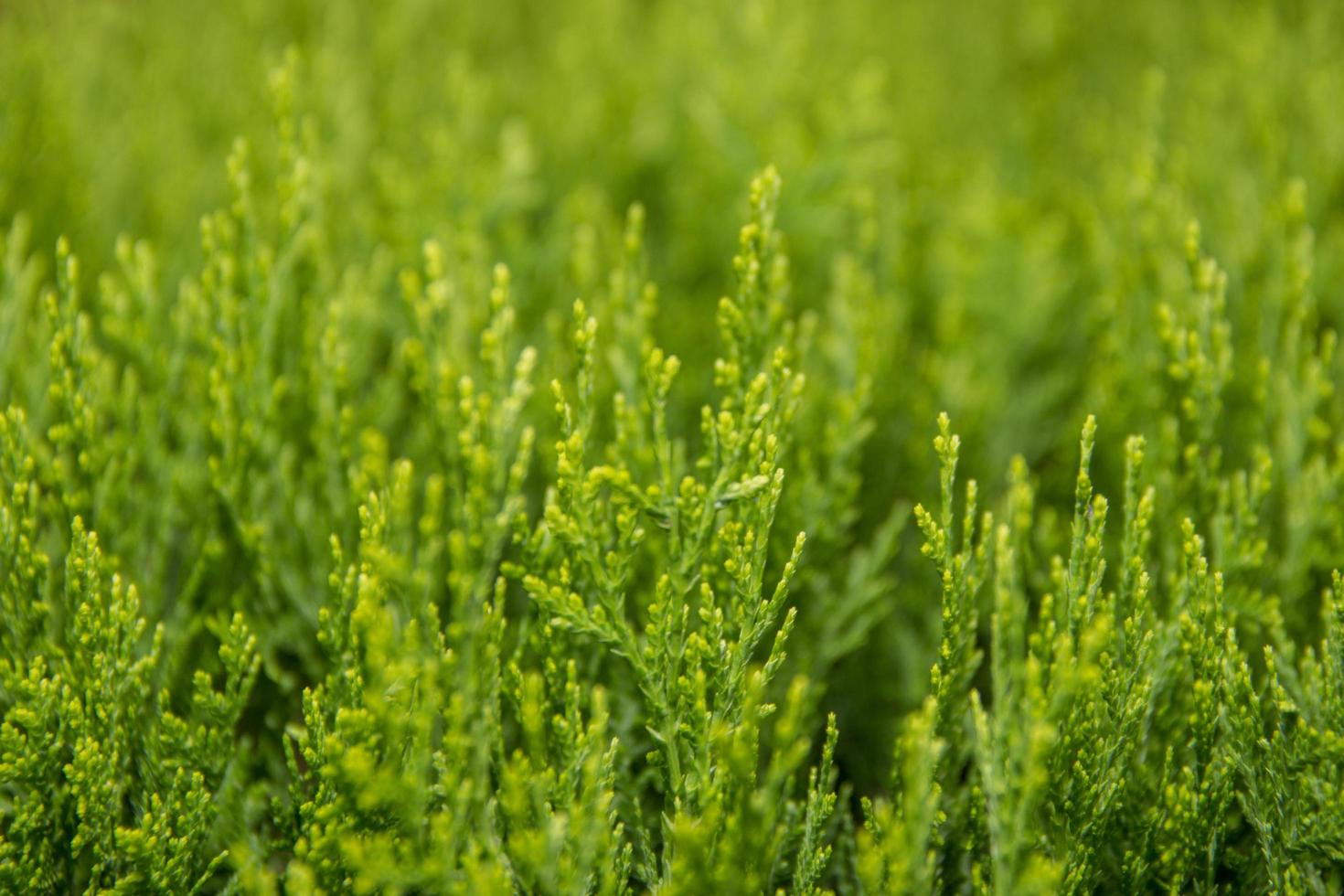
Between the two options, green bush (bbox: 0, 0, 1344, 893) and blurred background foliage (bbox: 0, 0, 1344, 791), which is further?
blurred background foliage (bbox: 0, 0, 1344, 791)

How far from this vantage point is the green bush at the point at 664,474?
192 centimetres

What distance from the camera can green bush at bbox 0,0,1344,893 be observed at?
6.28ft

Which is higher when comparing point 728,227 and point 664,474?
point 728,227

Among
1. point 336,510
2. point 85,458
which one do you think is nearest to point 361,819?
point 336,510

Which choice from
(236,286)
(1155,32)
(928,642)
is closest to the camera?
(236,286)

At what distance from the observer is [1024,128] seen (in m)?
4.75

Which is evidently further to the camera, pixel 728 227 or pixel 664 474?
pixel 728 227

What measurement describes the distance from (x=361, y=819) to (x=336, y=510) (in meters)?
0.94

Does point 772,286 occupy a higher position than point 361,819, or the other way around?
point 772,286

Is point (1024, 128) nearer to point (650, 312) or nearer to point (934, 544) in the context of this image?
point (650, 312)

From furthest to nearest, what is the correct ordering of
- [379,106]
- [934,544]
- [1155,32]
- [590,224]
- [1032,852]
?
[1155,32] < [379,106] < [590,224] < [1032,852] < [934,544]

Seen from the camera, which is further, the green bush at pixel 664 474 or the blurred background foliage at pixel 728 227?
the blurred background foliage at pixel 728 227

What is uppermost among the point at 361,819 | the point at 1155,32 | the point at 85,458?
the point at 1155,32

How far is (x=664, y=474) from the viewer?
2033 mm
